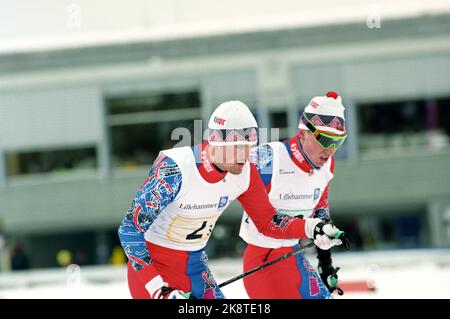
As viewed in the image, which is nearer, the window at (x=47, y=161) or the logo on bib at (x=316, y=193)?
the logo on bib at (x=316, y=193)

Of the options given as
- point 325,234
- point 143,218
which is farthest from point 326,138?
point 143,218

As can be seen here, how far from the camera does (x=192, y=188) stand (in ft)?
13.0

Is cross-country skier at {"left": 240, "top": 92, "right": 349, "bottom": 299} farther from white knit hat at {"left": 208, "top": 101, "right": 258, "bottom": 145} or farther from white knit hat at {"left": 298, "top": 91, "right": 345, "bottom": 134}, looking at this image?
white knit hat at {"left": 208, "top": 101, "right": 258, "bottom": 145}

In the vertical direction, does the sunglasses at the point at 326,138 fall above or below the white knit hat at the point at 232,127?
below

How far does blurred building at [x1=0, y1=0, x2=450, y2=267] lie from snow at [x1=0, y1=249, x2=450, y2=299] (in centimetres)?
304

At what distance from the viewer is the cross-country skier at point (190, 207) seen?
3791mm

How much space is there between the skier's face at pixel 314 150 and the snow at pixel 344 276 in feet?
10.1

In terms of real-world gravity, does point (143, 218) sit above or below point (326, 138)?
below

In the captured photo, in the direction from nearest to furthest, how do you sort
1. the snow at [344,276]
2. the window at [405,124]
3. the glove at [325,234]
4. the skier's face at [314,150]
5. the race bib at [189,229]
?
the race bib at [189,229], the glove at [325,234], the skier's face at [314,150], the snow at [344,276], the window at [405,124]

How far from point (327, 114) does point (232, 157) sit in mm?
920

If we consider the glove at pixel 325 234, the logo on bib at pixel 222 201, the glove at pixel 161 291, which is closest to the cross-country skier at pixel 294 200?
the glove at pixel 325 234

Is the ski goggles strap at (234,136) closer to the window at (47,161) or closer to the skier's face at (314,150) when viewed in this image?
the skier's face at (314,150)

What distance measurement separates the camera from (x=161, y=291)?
3660 mm

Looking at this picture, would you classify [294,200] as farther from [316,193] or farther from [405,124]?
[405,124]
